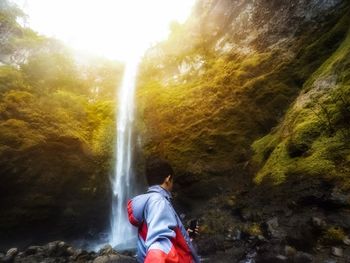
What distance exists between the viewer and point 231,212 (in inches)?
407

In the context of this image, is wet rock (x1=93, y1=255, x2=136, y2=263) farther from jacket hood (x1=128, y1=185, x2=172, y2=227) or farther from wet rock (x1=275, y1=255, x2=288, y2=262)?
jacket hood (x1=128, y1=185, x2=172, y2=227)

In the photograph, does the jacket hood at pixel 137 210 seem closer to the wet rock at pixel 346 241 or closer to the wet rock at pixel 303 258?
the wet rock at pixel 303 258

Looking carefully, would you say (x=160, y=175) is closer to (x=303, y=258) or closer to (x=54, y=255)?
(x=303, y=258)

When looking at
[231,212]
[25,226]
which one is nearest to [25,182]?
[25,226]

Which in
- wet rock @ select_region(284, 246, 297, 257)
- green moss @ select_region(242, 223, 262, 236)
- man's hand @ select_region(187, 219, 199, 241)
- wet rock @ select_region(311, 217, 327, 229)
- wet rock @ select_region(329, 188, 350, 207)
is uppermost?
man's hand @ select_region(187, 219, 199, 241)

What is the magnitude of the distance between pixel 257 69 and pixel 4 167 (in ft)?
42.4

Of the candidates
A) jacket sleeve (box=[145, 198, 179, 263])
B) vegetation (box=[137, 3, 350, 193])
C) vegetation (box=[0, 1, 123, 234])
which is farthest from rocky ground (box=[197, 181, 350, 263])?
vegetation (box=[0, 1, 123, 234])

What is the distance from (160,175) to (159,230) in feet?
2.88

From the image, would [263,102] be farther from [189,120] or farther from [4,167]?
[4,167]

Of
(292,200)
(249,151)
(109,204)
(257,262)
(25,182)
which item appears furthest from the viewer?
(109,204)

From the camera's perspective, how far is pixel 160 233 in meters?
2.16

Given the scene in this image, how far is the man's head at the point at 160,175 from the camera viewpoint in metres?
2.99

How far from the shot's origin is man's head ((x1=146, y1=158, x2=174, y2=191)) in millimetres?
2990

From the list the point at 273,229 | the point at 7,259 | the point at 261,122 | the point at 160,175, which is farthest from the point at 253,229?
the point at 7,259
